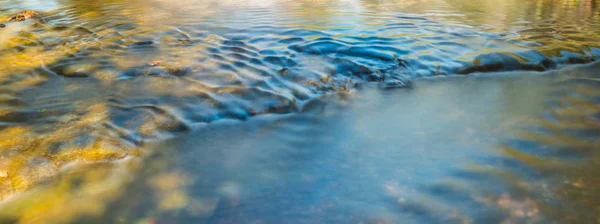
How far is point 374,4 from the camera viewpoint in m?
10.6

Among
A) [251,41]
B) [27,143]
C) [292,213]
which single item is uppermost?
[251,41]

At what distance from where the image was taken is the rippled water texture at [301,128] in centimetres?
211

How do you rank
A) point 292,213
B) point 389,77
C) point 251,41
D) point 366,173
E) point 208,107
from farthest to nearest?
point 251,41
point 389,77
point 208,107
point 366,173
point 292,213

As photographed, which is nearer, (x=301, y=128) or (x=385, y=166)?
(x=385, y=166)

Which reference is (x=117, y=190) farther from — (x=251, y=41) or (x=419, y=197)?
(x=251, y=41)

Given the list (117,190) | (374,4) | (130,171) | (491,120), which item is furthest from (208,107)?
(374,4)

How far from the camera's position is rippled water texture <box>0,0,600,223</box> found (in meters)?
2.11

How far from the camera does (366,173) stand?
239cm

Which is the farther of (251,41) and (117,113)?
(251,41)

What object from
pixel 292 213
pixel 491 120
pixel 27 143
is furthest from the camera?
pixel 491 120

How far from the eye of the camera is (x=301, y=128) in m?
3.08

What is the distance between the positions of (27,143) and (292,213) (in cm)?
211

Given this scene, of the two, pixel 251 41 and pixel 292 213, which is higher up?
pixel 251 41

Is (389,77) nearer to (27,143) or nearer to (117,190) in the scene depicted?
(117,190)
